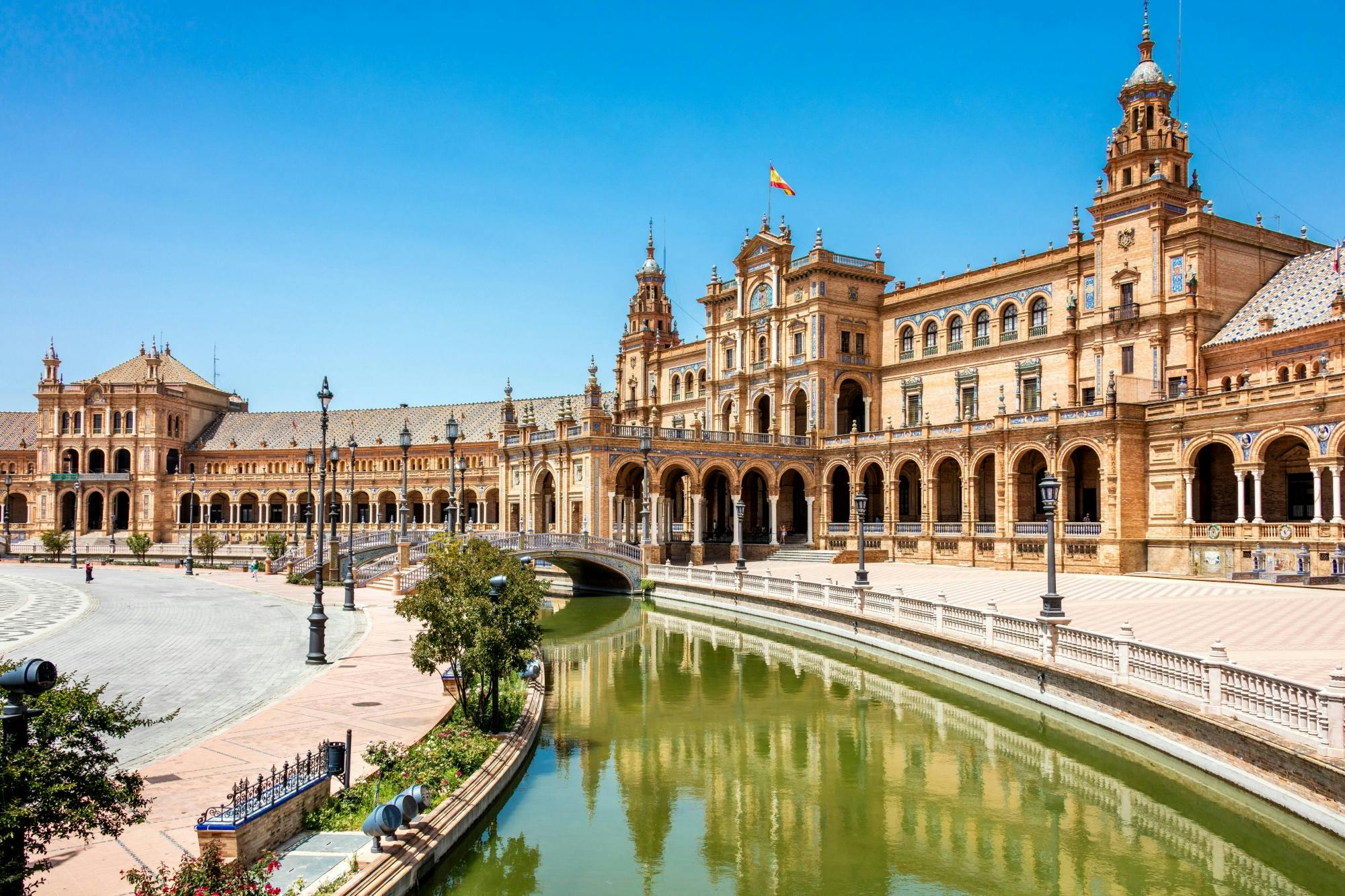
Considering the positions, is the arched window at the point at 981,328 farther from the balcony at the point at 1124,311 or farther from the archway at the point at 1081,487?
the archway at the point at 1081,487

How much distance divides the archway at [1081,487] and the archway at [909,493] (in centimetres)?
818

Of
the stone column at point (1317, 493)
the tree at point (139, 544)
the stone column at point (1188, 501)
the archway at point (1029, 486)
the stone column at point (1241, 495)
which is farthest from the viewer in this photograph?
the tree at point (139, 544)

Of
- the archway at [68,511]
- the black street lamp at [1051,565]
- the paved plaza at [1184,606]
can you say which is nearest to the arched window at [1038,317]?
the paved plaza at [1184,606]

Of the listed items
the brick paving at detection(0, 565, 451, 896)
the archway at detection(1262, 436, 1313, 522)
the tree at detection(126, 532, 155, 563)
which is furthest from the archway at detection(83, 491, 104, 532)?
the archway at detection(1262, 436, 1313, 522)

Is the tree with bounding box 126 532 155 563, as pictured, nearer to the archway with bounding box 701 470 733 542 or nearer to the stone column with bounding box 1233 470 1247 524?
the archway with bounding box 701 470 733 542

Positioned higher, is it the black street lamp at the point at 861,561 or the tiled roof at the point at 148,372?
the tiled roof at the point at 148,372

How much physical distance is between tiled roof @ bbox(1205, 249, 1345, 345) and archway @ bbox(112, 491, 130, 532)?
87.0 metres

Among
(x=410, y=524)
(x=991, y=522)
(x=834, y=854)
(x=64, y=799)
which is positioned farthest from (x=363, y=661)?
(x=410, y=524)

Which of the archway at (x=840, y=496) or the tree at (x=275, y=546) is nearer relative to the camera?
the archway at (x=840, y=496)

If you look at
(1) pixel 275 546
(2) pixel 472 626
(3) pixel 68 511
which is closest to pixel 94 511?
(3) pixel 68 511

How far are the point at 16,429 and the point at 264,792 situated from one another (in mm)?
106330

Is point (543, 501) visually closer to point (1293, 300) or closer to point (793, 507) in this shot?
point (793, 507)

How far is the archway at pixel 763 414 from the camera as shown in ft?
207

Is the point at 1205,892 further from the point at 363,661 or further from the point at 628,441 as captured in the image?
the point at 628,441
